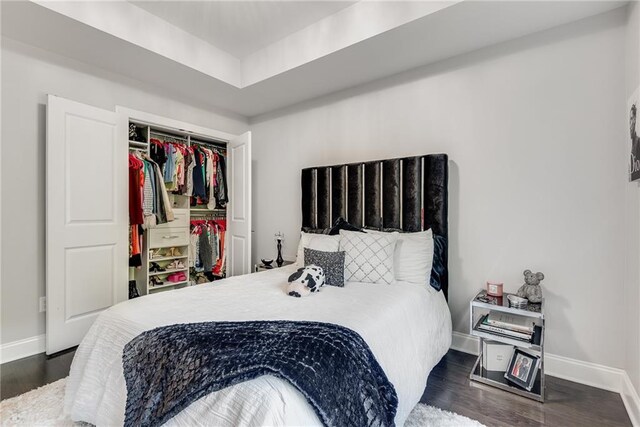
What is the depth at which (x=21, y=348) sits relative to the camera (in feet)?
8.12

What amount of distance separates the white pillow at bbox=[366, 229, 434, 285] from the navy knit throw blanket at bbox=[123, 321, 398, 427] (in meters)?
1.08

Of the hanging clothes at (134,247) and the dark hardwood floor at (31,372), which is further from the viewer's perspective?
the hanging clothes at (134,247)

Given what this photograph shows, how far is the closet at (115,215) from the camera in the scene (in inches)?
101

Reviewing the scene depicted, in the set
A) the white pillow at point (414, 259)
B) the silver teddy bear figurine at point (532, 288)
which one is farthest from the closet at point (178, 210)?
the silver teddy bear figurine at point (532, 288)

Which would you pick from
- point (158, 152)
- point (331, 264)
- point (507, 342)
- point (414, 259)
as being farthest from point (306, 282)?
point (158, 152)

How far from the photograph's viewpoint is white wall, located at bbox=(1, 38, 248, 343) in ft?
7.99

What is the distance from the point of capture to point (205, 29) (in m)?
2.78

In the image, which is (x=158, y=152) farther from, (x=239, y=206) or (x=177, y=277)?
(x=177, y=277)

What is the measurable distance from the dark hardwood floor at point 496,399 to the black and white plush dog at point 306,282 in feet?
3.14

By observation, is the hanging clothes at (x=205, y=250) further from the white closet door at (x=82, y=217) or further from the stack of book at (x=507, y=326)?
the stack of book at (x=507, y=326)

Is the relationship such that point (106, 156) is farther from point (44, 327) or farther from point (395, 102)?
point (395, 102)

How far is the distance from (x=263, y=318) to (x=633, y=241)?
2.24 m

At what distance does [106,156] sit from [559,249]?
12.6ft

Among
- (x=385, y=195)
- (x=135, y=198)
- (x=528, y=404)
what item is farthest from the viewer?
(x=135, y=198)
